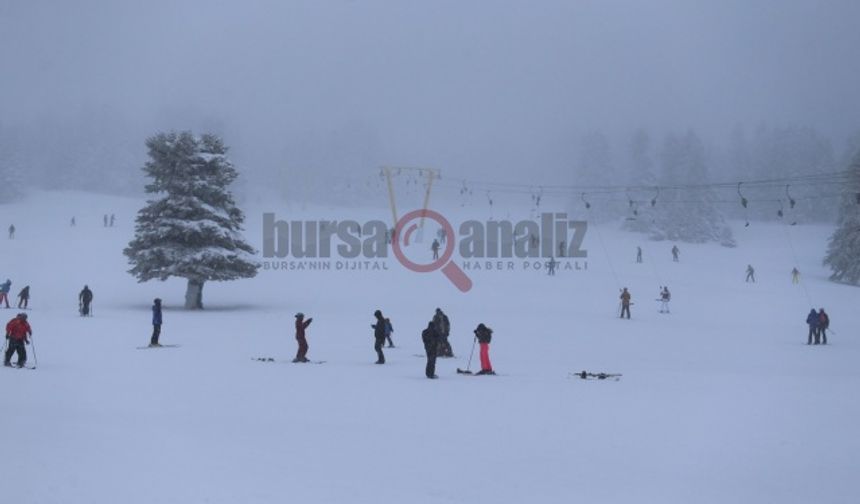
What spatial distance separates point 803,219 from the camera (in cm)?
8694

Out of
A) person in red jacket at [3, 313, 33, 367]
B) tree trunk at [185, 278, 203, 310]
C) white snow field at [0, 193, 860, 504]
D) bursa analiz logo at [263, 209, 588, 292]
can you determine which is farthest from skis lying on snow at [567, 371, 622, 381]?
bursa analiz logo at [263, 209, 588, 292]

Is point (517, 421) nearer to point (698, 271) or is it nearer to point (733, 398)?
point (733, 398)

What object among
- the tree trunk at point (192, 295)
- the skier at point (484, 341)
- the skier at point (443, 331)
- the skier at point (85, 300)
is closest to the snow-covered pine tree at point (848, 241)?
the skier at point (443, 331)

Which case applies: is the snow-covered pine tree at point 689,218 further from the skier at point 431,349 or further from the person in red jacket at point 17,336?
the person in red jacket at point 17,336

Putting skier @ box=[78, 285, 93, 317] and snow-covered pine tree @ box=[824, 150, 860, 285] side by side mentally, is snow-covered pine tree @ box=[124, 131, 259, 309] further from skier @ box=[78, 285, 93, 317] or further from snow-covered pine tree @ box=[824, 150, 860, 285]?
snow-covered pine tree @ box=[824, 150, 860, 285]

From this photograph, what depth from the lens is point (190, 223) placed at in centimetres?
3438

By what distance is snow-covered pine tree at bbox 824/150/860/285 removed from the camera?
4906 cm

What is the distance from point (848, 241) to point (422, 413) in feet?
161

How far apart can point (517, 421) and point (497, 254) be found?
44953mm

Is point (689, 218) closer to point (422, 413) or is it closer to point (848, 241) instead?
point (848, 241)

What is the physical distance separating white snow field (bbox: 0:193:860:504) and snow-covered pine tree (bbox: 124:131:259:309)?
287 cm

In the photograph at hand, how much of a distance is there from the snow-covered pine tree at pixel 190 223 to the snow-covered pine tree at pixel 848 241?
4122 cm

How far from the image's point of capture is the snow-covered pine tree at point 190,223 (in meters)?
33.9

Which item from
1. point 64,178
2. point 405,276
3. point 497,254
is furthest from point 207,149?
point 64,178
